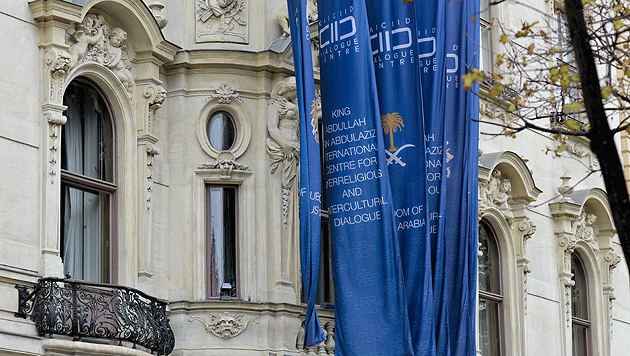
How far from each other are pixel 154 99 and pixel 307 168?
2.22m

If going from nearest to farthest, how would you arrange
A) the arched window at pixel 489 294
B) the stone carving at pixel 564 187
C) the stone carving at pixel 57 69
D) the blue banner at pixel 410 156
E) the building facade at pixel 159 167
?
the building facade at pixel 159 167 < the stone carving at pixel 57 69 < the blue banner at pixel 410 156 < the arched window at pixel 489 294 < the stone carving at pixel 564 187

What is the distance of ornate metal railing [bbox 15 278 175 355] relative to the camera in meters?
13.5

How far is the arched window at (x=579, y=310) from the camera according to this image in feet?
77.6

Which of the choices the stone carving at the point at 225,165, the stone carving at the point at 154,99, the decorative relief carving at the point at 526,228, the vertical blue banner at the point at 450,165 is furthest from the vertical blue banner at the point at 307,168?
the decorative relief carving at the point at 526,228

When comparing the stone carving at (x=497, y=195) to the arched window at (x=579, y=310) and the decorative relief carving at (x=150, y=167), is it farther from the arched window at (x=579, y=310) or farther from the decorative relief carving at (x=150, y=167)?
the decorative relief carving at (x=150, y=167)

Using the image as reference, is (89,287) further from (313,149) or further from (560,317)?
(560,317)

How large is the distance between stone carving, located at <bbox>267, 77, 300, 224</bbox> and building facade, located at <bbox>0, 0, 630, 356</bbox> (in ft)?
0.06

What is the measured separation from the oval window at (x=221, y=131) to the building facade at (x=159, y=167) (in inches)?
0.8

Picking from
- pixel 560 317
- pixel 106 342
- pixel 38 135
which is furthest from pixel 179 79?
pixel 560 317

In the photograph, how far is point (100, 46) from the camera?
15.4 meters

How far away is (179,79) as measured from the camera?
16547mm

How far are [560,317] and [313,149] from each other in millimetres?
8870

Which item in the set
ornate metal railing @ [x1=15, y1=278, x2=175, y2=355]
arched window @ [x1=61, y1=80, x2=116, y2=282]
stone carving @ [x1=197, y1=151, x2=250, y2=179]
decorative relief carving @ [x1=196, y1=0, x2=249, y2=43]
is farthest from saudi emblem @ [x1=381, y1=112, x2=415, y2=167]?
ornate metal railing @ [x1=15, y1=278, x2=175, y2=355]

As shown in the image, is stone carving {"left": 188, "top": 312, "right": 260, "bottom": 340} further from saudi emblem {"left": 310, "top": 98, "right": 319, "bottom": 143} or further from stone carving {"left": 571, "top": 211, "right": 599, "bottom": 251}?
stone carving {"left": 571, "top": 211, "right": 599, "bottom": 251}
